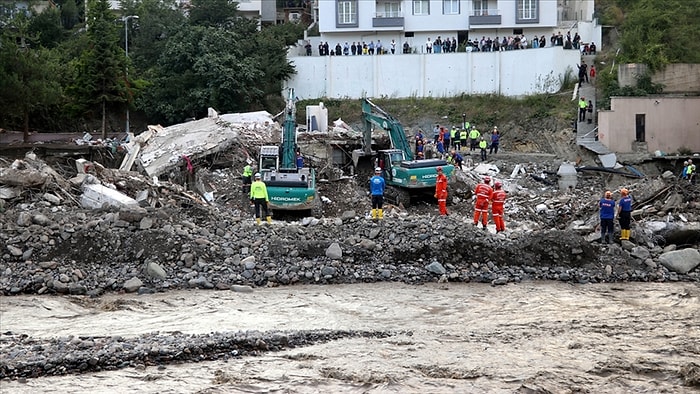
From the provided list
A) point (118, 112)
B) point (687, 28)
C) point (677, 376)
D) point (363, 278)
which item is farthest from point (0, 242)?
point (687, 28)

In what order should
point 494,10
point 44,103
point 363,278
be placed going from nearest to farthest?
1. point 363,278
2. point 44,103
3. point 494,10

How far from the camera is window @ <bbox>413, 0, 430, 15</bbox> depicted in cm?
4784

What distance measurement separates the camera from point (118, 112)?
44469 mm

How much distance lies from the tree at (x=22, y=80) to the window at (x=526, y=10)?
23354 mm

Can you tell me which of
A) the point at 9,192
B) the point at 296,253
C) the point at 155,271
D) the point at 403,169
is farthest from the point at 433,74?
the point at 155,271

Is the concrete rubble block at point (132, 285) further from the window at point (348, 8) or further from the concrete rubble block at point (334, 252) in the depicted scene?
the window at point (348, 8)

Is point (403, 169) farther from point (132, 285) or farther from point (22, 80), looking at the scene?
point (22, 80)

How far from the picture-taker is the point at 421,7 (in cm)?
4800

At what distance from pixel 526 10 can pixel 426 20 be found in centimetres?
524

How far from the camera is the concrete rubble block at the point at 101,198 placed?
22.2 metres

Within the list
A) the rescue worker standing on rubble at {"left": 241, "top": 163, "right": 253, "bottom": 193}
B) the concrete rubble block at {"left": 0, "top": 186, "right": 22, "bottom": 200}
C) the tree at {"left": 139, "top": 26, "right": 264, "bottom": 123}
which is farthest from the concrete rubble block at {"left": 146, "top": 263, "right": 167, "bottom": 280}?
the tree at {"left": 139, "top": 26, "right": 264, "bottom": 123}

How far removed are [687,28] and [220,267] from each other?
29063 millimetres

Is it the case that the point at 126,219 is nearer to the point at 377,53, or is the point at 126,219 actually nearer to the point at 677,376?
the point at 677,376

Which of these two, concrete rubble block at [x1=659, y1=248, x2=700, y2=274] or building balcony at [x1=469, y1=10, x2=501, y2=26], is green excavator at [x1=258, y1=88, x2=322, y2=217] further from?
building balcony at [x1=469, y1=10, x2=501, y2=26]
